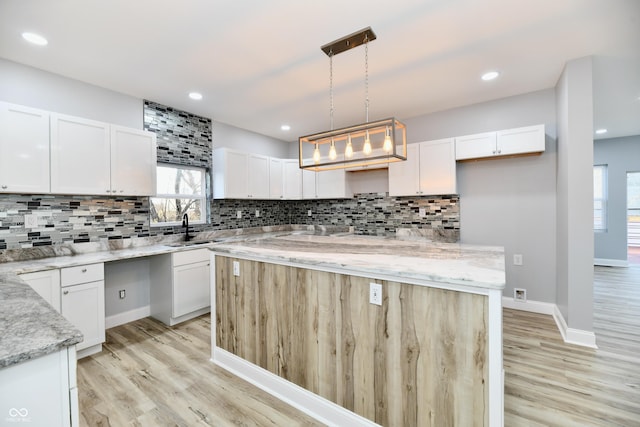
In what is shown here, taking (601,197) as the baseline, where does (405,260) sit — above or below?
below

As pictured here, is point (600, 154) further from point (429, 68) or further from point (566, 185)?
point (429, 68)

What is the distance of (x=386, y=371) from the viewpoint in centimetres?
161

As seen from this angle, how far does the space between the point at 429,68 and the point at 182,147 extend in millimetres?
3214

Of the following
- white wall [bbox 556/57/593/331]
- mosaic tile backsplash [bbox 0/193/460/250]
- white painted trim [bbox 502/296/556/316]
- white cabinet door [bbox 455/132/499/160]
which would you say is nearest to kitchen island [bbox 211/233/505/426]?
white wall [bbox 556/57/593/331]

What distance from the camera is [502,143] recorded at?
3.42 meters

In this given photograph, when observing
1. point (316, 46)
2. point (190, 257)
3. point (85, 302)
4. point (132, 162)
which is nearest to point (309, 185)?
point (190, 257)

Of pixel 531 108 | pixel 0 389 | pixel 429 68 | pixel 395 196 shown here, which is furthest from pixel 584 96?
pixel 0 389

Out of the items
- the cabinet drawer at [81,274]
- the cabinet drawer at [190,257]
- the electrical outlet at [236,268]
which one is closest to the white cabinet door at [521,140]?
the electrical outlet at [236,268]

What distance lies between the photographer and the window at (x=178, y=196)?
12.2 feet

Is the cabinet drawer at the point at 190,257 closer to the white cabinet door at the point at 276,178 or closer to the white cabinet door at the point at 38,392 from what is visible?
the white cabinet door at the point at 276,178

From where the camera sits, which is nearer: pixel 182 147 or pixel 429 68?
pixel 429 68

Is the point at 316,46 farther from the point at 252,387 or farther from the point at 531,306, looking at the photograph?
the point at 531,306

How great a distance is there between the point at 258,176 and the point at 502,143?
343 cm

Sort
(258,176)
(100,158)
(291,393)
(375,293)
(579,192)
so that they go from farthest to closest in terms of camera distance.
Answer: (258,176)
(100,158)
(579,192)
(291,393)
(375,293)
